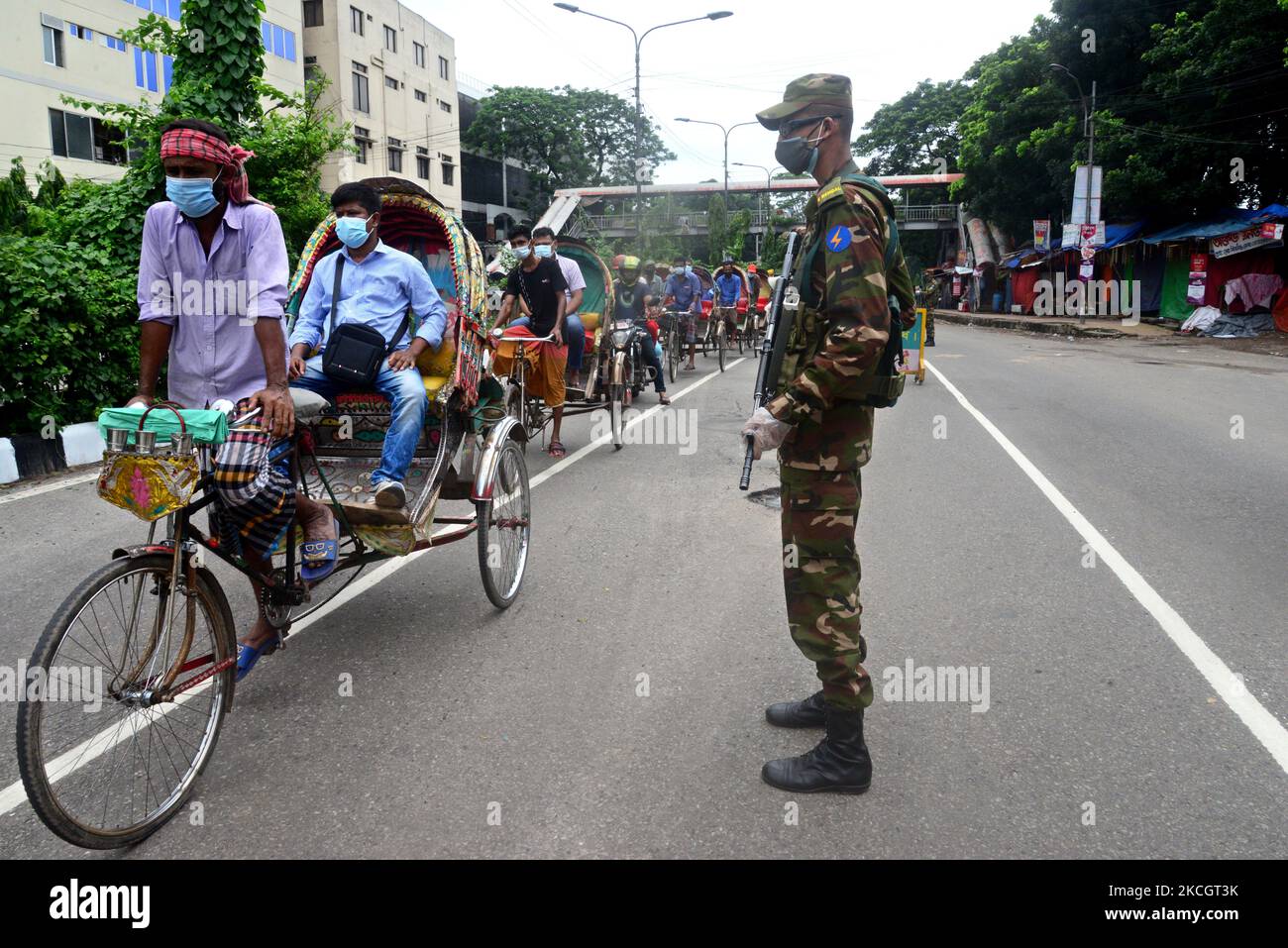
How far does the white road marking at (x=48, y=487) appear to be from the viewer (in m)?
7.25

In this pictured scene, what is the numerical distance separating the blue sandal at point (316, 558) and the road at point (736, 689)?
46cm

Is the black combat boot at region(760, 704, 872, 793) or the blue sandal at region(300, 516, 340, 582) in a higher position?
the blue sandal at region(300, 516, 340, 582)

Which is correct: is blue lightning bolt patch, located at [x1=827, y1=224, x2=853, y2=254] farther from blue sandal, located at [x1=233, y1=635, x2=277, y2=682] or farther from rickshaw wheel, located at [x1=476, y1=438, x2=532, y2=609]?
blue sandal, located at [x1=233, y1=635, x2=277, y2=682]

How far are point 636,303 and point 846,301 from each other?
10.6m

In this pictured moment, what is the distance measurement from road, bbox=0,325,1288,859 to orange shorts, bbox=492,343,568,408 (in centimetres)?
105

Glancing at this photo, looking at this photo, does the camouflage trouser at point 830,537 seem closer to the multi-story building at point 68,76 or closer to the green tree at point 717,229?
the multi-story building at point 68,76

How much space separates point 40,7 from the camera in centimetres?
2847

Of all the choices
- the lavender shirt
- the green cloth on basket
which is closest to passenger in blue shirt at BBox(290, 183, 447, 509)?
the lavender shirt

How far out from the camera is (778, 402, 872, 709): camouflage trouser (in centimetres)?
319

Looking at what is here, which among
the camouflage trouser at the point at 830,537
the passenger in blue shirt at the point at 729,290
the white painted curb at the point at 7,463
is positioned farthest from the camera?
the passenger in blue shirt at the point at 729,290

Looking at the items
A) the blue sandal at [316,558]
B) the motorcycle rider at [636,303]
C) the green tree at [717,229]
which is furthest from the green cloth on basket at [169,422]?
the green tree at [717,229]
